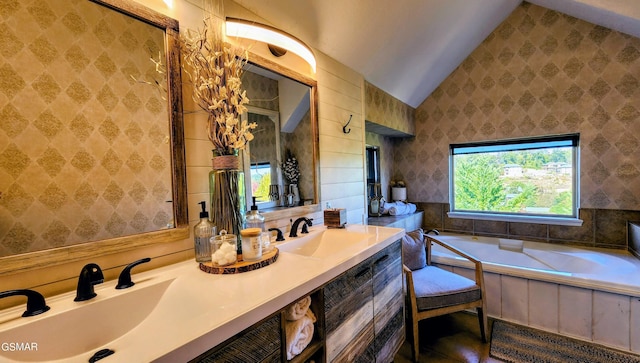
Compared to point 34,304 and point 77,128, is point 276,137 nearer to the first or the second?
point 77,128

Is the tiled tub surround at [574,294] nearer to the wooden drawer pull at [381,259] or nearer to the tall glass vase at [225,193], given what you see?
the wooden drawer pull at [381,259]

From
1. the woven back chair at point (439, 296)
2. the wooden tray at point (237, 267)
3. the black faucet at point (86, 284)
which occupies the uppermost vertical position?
the black faucet at point (86, 284)

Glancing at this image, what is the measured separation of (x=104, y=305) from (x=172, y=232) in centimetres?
35

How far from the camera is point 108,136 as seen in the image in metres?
0.96

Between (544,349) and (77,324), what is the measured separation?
107 inches

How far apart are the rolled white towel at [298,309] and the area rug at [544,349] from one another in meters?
1.76

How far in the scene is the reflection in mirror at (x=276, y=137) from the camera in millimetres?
1519

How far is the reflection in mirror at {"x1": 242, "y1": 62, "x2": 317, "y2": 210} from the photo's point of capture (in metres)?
1.52

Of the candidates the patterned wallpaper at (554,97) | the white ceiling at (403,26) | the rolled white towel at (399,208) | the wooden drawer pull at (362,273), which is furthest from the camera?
the rolled white towel at (399,208)

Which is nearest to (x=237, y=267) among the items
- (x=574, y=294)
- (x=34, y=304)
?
(x=34, y=304)

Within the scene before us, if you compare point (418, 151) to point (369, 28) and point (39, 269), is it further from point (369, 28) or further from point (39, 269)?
point (39, 269)

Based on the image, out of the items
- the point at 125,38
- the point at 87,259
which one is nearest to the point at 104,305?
the point at 87,259

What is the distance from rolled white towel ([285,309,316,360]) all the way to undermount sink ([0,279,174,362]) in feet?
1.50

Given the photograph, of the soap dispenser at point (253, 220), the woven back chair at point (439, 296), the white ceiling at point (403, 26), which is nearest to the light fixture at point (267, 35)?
the white ceiling at point (403, 26)
